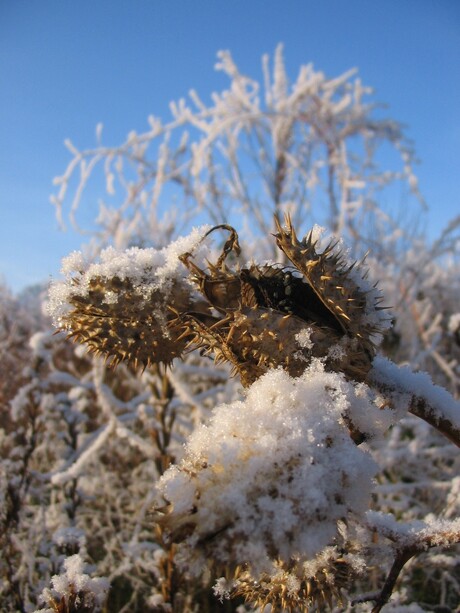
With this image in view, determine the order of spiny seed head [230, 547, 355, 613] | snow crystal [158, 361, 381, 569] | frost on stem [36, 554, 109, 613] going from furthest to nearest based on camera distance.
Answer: frost on stem [36, 554, 109, 613] < spiny seed head [230, 547, 355, 613] < snow crystal [158, 361, 381, 569]

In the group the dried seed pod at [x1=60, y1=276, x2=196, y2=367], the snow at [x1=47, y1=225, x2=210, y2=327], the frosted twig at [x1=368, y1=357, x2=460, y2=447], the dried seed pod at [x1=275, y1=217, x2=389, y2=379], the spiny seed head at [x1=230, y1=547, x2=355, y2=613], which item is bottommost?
the spiny seed head at [x1=230, y1=547, x2=355, y2=613]

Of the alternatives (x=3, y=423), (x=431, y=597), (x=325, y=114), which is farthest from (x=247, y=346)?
(x=325, y=114)

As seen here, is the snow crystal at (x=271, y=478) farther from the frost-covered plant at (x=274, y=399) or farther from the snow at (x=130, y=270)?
the snow at (x=130, y=270)

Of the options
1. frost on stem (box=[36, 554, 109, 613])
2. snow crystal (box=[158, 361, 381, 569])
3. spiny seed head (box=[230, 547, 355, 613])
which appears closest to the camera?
snow crystal (box=[158, 361, 381, 569])

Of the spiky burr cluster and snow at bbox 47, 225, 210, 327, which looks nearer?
the spiky burr cluster

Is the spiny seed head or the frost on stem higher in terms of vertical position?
the frost on stem

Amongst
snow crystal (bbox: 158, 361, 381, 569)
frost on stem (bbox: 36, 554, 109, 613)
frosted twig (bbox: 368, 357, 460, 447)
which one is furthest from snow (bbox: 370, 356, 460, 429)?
frost on stem (bbox: 36, 554, 109, 613)

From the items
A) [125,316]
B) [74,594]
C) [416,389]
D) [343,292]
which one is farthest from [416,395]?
[74,594]

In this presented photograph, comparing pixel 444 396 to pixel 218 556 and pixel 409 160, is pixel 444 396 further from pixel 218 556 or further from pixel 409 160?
pixel 409 160

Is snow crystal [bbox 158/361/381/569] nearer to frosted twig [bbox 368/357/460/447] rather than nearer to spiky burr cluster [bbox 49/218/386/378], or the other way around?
spiky burr cluster [bbox 49/218/386/378]
